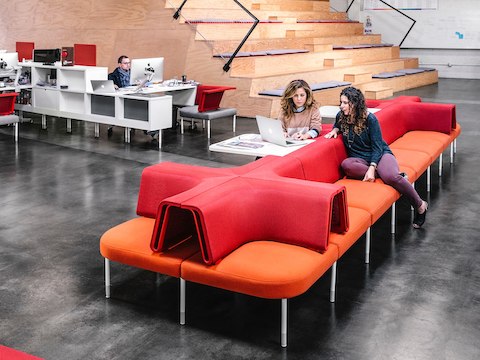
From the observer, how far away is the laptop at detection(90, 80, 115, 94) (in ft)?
31.8

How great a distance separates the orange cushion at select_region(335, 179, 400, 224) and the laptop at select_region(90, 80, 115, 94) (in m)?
5.08

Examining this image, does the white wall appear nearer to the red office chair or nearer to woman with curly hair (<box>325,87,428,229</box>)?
the red office chair

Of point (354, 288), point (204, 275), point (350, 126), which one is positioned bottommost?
point (354, 288)

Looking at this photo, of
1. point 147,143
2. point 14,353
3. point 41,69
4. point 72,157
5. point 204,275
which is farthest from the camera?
point 41,69

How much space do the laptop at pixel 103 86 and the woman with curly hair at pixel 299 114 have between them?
407 cm

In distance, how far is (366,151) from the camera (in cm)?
573

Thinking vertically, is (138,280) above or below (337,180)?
below

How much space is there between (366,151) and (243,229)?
2.15 m

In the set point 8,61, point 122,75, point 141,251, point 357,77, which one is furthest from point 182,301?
point 357,77

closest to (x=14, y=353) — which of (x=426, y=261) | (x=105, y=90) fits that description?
(x=426, y=261)

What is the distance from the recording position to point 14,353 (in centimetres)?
281

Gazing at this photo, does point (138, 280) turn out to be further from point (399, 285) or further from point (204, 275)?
point (399, 285)

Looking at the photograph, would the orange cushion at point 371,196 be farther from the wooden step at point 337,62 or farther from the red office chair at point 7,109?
the wooden step at point 337,62

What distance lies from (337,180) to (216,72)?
6841 millimetres
